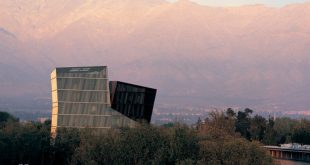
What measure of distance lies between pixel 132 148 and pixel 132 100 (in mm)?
26586

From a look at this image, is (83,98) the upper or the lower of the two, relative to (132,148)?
upper

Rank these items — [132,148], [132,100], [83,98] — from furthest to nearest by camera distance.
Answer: [132,100] < [83,98] < [132,148]

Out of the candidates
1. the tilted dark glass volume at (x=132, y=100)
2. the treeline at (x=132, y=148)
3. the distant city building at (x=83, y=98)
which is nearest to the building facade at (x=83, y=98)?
the distant city building at (x=83, y=98)

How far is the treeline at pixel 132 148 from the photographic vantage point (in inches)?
3066

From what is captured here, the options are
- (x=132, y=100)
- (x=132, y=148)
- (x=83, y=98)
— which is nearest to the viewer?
(x=132, y=148)

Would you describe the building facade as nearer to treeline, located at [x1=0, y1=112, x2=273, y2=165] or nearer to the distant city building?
the distant city building

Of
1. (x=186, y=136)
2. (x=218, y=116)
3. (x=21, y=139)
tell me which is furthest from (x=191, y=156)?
(x=218, y=116)

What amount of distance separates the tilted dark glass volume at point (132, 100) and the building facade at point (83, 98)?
1071 millimetres

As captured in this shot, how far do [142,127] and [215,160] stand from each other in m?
14.3

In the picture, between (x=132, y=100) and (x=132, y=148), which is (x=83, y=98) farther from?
(x=132, y=148)

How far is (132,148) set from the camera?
83.1 meters

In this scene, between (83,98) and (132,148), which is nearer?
(132,148)

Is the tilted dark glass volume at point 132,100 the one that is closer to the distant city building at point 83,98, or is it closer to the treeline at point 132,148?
the distant city building at point 83,98

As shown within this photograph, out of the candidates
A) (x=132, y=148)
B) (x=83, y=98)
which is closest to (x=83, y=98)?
Answer: (x=83, y=98)
